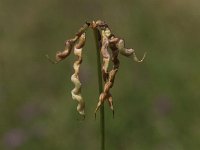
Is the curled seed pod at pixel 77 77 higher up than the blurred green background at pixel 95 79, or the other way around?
the blurred green background at pixel 95 79

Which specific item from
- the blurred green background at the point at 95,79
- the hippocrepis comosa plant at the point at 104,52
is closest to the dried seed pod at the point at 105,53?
the hippocrepis comosa plant at the point at 104,52

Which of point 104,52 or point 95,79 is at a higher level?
point 95,79

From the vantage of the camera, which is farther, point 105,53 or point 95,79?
point 95,79

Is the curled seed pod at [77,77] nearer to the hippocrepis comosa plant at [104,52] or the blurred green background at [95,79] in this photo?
the hippocrepis comosa plant at [104,52]

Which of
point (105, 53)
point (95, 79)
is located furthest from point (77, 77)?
point (95, 79)

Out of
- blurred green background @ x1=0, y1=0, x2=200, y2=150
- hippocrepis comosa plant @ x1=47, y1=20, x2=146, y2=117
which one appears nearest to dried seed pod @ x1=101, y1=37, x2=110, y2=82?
hippocrepis comosa plant @ x1=47, y1=20, x2=146, y2=117

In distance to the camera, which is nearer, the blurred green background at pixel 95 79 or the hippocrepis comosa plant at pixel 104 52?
the hippocrepis comosa plant at pixel 104 52

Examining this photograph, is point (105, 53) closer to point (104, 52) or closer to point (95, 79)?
point (104, 52)

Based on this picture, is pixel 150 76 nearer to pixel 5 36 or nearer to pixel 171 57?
pixel 171 57
